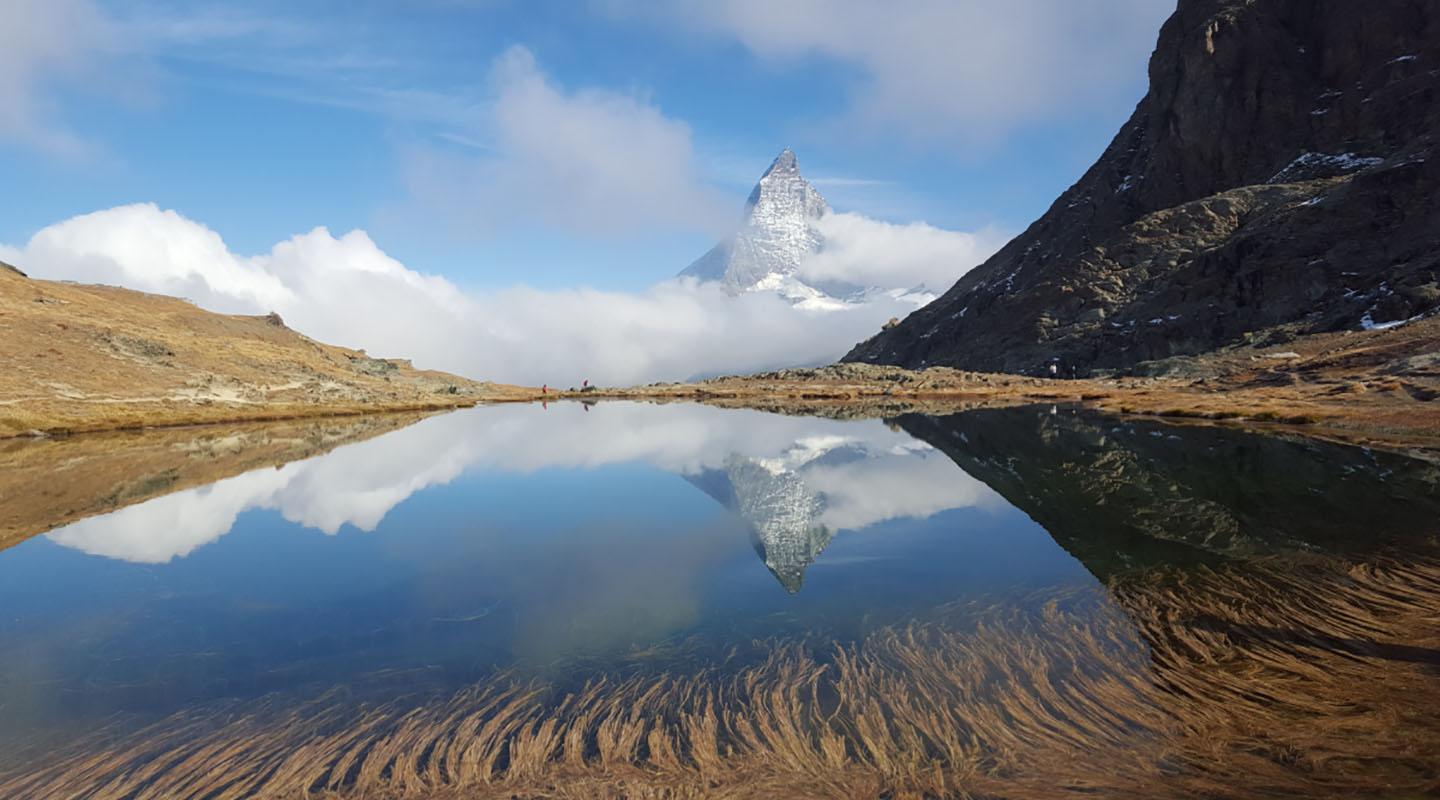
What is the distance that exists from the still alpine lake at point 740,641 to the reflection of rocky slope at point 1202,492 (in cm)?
22

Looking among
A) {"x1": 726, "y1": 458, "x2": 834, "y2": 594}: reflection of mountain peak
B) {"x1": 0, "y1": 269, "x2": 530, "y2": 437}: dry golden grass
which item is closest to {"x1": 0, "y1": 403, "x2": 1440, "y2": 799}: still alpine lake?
{"x1": 726, "y1": 458, "x2": 834, "y2": 594}: reflection of mountain peak

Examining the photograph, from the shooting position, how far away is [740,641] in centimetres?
1218

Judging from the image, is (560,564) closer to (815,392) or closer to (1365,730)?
(1365,730)

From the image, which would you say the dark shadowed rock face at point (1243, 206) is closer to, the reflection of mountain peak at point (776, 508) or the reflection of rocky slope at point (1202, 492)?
the reflection of rocky slope at point (1202, 492)

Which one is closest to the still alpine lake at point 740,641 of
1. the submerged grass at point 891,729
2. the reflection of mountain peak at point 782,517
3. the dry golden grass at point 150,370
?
the submerged grass at point 891,729

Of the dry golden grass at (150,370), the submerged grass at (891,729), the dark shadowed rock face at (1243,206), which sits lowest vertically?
the submerged grass at (891,729)

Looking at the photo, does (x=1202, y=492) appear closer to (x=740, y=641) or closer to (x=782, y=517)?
(x=782, y=517)

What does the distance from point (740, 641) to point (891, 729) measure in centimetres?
388

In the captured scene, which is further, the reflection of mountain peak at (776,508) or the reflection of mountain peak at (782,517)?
the reflection of mountain peak at (776,508)

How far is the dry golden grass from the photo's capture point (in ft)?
209

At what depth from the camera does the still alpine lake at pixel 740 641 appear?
320 inches

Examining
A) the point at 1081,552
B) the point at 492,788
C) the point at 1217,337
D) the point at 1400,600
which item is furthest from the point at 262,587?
the point at 1217,337

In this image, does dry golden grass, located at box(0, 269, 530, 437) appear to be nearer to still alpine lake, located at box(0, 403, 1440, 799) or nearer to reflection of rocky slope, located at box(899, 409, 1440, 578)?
still alpine lake, located at box(0, 403, 1440, 799)

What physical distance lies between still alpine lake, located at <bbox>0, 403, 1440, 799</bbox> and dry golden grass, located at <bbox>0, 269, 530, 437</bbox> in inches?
1865
